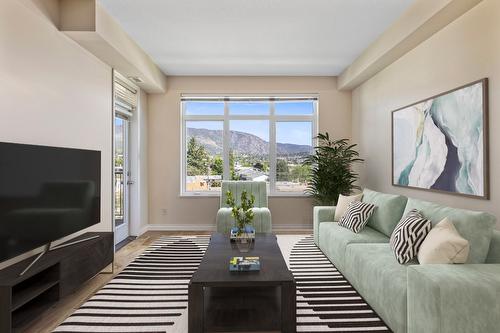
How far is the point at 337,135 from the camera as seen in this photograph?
5582 millimetres

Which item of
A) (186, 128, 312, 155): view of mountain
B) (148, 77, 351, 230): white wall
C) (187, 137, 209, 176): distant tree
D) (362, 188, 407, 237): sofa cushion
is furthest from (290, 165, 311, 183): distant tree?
(362, 188, 407, 237): sofa cushion

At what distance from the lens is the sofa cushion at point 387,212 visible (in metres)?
3.18

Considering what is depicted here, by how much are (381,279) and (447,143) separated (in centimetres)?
156

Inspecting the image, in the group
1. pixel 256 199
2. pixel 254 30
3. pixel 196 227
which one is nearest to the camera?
pixel 254 30

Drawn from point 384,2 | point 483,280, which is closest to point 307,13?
point 384,2

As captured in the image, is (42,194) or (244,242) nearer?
(42,194)

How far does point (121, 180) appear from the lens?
15.8ft

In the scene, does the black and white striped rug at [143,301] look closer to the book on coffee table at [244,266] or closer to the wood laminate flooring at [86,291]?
the wood laminate flooring at [86,291]

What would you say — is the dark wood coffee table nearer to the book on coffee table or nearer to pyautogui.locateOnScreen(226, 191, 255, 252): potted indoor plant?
the book on coffee table

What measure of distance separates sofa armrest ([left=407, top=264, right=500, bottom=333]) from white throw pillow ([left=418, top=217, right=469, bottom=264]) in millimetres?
219

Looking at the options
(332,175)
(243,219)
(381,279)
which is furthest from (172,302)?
(332,175)

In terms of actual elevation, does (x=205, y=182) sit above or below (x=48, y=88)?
below

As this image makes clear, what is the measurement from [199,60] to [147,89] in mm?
1158

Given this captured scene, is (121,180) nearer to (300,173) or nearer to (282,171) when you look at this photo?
(282,171)
